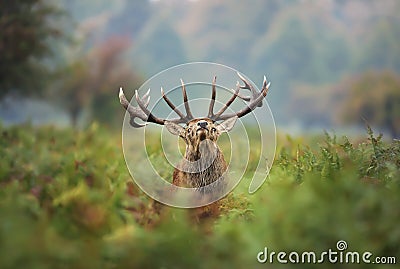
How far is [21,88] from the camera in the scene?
71.1ft

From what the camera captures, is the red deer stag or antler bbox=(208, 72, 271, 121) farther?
antler bbox=(208, 72, 271, 121)

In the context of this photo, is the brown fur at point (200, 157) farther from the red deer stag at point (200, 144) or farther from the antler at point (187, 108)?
the antler at point (187, 108)

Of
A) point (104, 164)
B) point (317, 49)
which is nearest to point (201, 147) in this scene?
point (104, 164)

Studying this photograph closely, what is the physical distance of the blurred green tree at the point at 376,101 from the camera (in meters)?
47.2

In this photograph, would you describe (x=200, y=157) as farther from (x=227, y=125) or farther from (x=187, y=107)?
(x=187, y=107)

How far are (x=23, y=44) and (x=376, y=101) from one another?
117ft

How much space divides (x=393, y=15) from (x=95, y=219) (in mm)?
86868

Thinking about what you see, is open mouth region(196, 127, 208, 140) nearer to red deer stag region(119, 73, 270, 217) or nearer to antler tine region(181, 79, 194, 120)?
red deer stag region(119, 73, 270, 217)

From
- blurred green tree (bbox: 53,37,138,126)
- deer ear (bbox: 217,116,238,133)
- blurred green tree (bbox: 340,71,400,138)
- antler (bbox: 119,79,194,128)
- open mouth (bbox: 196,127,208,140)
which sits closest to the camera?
open mouth (bbox: 196,127,208,140)

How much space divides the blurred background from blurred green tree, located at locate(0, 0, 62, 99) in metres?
20.1

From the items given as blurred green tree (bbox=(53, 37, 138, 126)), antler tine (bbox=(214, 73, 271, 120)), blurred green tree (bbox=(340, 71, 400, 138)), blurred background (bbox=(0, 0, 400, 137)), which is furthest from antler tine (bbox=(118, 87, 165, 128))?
blurred green tree (bbox=(340, 71, 400, 138))

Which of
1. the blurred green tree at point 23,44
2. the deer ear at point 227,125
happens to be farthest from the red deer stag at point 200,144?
the blurred green tree at point 23,44

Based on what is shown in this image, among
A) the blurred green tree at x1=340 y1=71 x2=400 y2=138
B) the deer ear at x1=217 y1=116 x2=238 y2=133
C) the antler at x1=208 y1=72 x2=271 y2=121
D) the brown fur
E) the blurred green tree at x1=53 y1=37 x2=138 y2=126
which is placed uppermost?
the blurred green tree at x1=340 y1=71 x2=400 y2=138

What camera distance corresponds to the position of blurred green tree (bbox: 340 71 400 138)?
155ft
